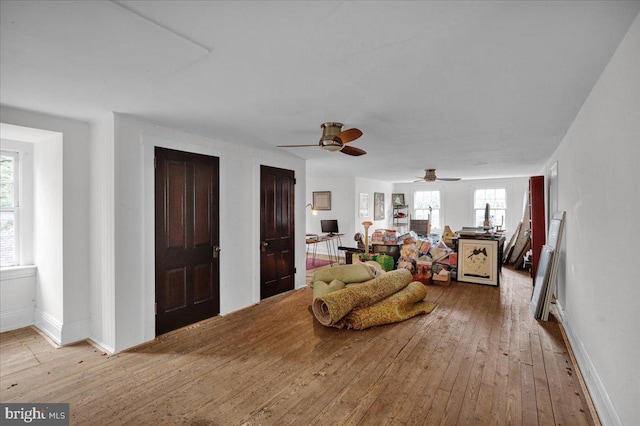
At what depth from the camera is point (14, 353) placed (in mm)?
2984

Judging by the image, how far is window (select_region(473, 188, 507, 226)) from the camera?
9062 mm

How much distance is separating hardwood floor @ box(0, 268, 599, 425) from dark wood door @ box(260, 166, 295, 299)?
113 centimetres

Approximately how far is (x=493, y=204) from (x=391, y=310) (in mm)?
7173

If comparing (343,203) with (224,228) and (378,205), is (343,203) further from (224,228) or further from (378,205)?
(224,228)

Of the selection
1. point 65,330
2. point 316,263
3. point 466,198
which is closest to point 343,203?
point 316,263

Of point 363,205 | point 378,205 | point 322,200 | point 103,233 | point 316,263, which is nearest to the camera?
point 103,233

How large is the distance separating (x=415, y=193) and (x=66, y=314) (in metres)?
9.76

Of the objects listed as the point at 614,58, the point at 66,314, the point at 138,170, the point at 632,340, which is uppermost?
the point at 614,58

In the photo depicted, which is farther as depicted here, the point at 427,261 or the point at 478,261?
the point at 427,261

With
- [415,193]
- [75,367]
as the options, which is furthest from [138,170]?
[415,193]

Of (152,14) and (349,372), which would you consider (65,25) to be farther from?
(349,372)

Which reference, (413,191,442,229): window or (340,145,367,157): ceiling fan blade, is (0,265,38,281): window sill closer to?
(340,145,367,157): ceiling fan blade

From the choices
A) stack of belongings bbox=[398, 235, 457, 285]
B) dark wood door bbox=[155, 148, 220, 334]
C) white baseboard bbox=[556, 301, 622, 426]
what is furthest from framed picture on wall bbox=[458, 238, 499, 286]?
dark wood door bbox=[155, 148, 220, 334]

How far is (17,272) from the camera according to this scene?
3.54 m
